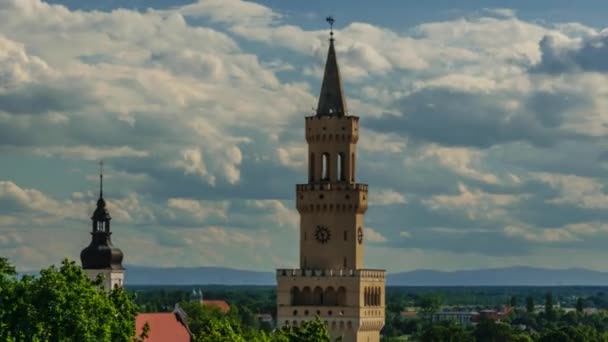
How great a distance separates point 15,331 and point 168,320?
53427mm

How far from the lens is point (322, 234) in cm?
11644

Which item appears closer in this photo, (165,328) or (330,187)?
(330,187)

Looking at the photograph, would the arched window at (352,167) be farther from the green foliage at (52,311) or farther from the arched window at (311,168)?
the green foliage at (52,311)

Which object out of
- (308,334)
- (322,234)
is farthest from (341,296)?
(308,334)

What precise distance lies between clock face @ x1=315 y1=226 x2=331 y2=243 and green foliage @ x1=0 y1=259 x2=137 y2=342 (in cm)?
3387

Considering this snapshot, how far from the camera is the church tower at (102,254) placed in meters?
130

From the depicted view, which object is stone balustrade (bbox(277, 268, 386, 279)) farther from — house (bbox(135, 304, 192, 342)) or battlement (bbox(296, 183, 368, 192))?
house (bbox(135, 304, 192, 342))

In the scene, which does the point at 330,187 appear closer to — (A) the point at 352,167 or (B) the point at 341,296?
(A) the point at 352,167

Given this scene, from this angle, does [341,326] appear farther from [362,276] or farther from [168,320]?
[168,320]

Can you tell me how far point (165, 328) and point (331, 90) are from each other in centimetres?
2659

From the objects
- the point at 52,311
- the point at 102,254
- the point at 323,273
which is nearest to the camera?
the point at 52,311

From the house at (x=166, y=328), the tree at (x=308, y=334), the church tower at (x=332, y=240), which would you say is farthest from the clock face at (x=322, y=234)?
the house at (x=166, y=328)

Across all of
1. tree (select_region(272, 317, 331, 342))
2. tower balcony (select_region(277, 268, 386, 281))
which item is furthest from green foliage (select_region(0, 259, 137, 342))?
tower balcony (select_region(277, 268, 386, 281))

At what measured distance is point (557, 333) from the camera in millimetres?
191750
